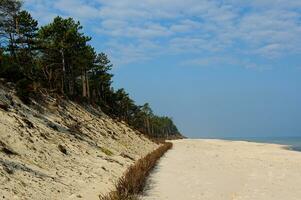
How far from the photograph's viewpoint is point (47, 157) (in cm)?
1744

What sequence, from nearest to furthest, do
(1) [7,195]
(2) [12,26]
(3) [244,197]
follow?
1. (1) [7,195]
2. (3) [244,197]
3. (2) [12,26]

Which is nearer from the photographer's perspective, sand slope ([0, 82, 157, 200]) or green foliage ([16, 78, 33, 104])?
sand slope ([0, 82, 157, 200])

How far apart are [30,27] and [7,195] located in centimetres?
3995

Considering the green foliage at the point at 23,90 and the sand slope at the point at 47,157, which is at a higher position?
the green foliage at the point at 23,90

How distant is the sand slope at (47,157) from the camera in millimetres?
13062

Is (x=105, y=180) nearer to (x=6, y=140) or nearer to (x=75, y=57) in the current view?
(x=6, y=140)

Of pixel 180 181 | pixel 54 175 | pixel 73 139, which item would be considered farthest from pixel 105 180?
pixel 73 139

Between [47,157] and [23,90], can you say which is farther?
[23,90]

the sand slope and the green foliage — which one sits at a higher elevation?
the green foliage

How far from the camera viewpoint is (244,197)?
1521cm

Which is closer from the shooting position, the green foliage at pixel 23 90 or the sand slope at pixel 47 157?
the sand slope at pixel 47 157

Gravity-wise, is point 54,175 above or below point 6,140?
below

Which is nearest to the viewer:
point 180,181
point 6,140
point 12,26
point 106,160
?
point 6,140

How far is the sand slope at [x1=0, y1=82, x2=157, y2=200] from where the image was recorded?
1306 cm
